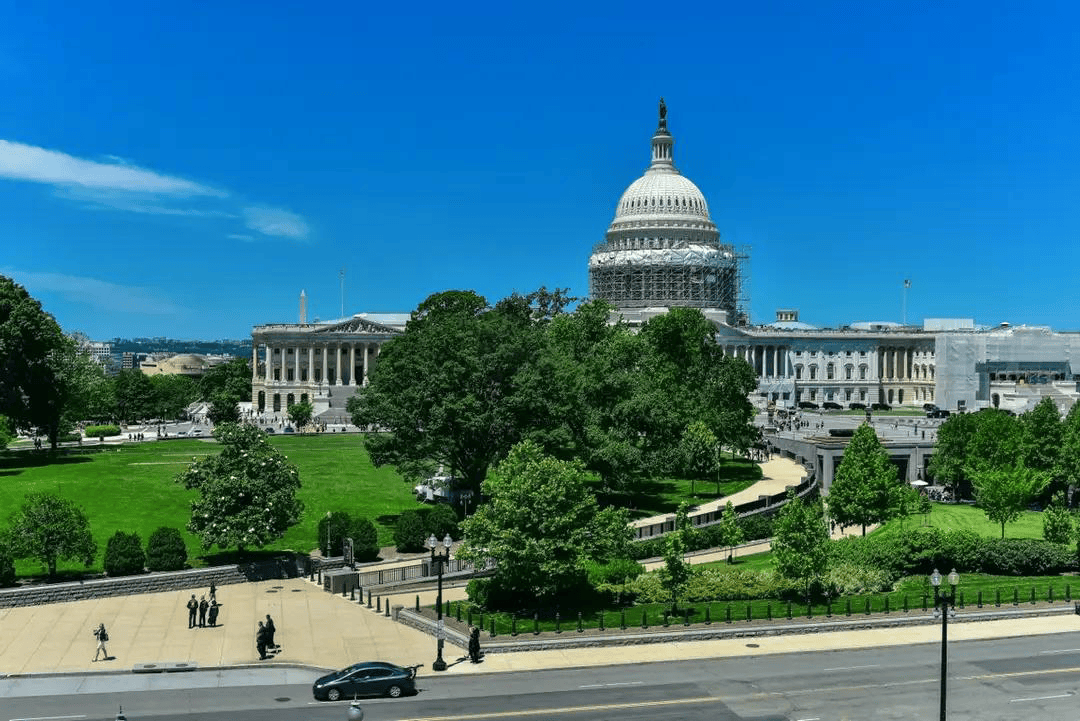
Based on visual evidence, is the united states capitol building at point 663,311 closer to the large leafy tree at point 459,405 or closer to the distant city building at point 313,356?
the distant city building at point 313,356

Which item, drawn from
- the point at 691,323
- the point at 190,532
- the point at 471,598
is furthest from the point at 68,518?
the point at 691,323

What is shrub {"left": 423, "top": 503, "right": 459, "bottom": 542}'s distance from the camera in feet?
187

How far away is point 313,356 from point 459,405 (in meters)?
127

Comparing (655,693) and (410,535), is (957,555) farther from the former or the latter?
(410,535)

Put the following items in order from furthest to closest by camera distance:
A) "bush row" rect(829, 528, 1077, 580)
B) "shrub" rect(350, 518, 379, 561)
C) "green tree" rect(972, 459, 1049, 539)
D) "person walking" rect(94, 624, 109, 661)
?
1. "green tree" rect(972, 459, 1049, 539)
2. "shrub" rect(350, 518, 379, 561)
3. "bush row" rect(829, 528, 1077, 580)
4. "person walking" rect(94, 624, 109, 661)

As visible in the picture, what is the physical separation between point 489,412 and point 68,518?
22.6 m

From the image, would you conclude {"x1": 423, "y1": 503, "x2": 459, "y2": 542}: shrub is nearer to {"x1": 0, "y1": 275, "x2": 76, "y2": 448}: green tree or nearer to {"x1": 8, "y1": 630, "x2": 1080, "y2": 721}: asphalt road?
{"x1": 8, "y1": 630, "x2": 1080, "y2": 721}: asphalt road

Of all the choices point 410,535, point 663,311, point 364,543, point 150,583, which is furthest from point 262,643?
point 663,311

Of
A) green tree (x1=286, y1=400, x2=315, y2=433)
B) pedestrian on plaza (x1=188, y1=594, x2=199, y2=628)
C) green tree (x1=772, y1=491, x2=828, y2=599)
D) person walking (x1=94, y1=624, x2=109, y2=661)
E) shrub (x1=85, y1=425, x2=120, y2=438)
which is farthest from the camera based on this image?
green tree (x1=286, y1=400, x2=315, y2=433)

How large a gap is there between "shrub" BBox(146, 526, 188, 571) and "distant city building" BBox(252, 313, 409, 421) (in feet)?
429

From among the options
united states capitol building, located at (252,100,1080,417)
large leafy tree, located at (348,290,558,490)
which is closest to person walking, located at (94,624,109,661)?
large leafy tree, located at (348,290,558,490)

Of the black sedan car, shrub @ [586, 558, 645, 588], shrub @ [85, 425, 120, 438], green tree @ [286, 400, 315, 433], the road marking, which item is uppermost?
green tree @ [286, 400, 315, 433]

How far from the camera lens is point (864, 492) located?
60.3 meters

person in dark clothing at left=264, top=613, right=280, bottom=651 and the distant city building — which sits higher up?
the distant city building
